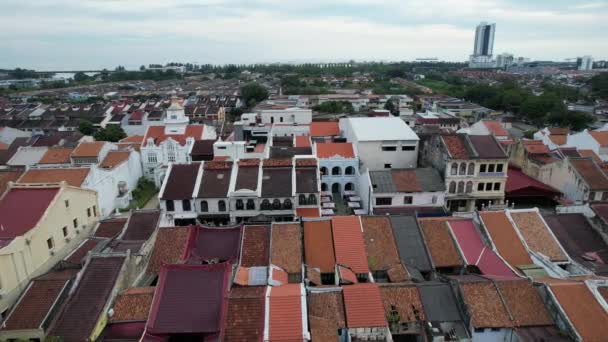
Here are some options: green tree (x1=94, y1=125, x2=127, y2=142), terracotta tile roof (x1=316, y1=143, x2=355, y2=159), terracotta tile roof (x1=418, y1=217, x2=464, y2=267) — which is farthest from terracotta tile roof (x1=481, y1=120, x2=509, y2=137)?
green tree (x1=94, y1=125, x2=127, y2=142)

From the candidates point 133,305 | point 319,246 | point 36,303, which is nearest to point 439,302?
point 319,246

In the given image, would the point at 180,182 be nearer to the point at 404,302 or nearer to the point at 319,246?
the point at 319,246

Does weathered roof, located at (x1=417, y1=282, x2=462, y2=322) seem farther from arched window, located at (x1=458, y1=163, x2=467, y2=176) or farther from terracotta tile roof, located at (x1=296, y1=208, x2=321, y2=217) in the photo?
arched window, located at (x1=458, y1=163, x2=467, y2=176)

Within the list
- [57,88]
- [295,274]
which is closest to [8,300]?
[295,274]

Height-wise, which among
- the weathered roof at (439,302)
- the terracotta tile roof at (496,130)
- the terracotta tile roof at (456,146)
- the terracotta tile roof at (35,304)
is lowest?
the weathered roof at (439,302)

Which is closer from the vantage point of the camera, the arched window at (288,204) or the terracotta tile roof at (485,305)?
the terracotta tile roof at (485,305)

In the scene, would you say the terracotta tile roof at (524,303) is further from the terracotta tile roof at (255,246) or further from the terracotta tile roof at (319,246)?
the terracotta tile roof at (255,246)

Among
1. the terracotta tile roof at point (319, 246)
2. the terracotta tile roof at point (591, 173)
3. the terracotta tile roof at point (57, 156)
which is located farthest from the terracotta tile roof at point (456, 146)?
the terracotta tile roof at point (57, 156)
